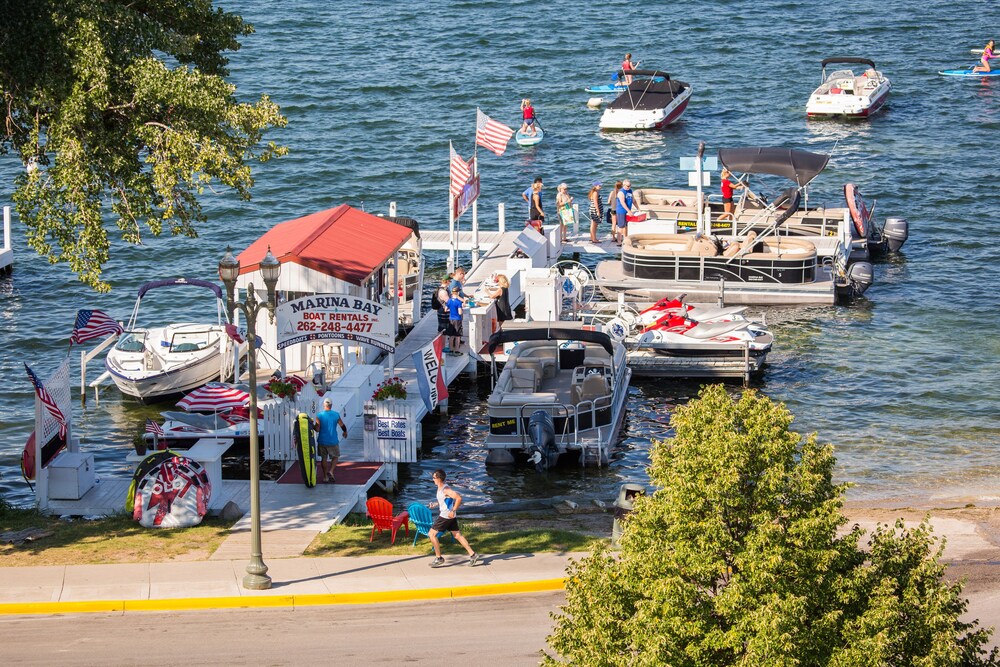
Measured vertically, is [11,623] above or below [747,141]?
below

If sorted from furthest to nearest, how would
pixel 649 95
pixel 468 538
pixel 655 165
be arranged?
pixel 649 95 < pixel 655 165 < pixel 468 538

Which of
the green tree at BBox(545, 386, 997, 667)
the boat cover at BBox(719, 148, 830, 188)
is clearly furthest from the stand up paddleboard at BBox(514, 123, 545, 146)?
the green tree at BBox(545, 386, 997, 667)

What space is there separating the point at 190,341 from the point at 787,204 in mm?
17489

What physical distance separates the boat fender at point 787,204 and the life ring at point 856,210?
2182mm

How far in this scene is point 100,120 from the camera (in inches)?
802

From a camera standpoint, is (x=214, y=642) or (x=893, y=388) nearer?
(x=214, y=642)

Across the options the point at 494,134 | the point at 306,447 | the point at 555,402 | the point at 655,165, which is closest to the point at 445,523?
the point at 306,447

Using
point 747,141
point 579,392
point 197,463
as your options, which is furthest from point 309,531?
point 747,141

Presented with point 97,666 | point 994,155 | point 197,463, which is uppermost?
point 994,155

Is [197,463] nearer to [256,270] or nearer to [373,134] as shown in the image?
[256,270]

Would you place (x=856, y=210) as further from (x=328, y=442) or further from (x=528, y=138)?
(x=328, y=442)

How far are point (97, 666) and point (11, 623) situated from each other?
72.1 inches

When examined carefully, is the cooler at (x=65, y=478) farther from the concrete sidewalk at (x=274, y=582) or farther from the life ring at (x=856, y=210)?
the life ring at (x=856, y=210)

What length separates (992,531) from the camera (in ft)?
71.4
